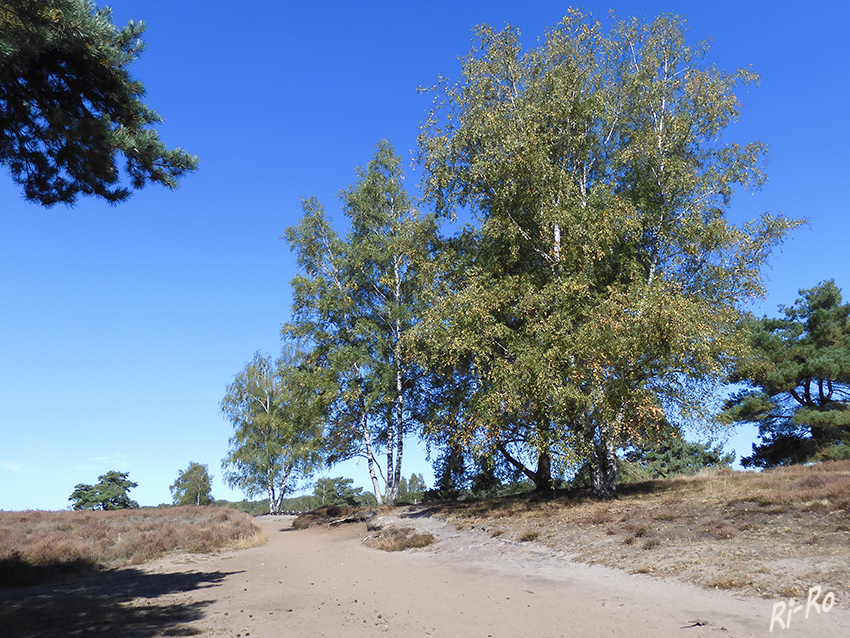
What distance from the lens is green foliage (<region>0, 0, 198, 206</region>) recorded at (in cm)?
689

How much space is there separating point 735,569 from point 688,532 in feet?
8.58

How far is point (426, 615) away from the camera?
796 cm

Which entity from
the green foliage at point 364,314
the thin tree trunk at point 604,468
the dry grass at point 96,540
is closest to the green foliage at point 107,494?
the dry grass at point 96,540

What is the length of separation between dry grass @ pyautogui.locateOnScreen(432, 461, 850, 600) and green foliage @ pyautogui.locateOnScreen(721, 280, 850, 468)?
9.18 meters

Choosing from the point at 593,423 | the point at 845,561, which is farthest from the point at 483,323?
the point at 845,561

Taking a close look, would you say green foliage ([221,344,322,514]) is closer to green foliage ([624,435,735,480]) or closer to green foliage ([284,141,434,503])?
green foliage ([284,141,434,503])

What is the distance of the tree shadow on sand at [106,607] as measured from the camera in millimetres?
7309

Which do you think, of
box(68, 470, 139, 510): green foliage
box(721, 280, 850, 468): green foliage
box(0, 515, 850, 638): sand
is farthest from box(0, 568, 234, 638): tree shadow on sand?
box(68, 470, 139, 510): green foliage

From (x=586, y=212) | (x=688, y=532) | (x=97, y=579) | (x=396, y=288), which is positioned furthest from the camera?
(x=396, y=288)

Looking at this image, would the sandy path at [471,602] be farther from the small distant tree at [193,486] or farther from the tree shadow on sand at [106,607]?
the small distant tree at [193,486]

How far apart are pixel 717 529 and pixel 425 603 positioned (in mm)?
6452

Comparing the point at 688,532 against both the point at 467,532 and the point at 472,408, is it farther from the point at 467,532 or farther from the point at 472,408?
the point at 472,408

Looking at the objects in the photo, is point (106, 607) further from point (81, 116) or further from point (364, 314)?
point (364, 314)

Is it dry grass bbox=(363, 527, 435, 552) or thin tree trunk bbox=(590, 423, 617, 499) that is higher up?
thin tree trunk bbox=(590, 423, 617, 499)
